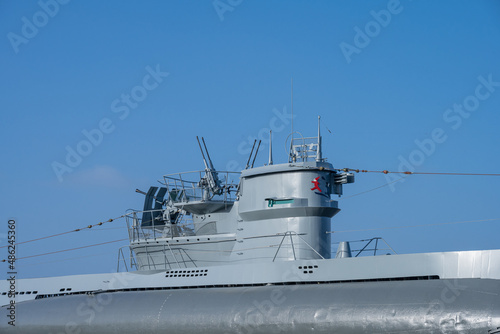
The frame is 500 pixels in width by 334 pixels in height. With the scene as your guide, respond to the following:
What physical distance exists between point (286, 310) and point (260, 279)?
2.10m

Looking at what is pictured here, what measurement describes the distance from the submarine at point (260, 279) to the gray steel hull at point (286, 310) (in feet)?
0.10

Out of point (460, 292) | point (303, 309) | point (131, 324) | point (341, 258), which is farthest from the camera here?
point (131, 324)

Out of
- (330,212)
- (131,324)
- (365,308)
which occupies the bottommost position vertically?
(131,324)

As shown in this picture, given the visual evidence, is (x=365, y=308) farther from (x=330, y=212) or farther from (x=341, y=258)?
(x=330, y=212)

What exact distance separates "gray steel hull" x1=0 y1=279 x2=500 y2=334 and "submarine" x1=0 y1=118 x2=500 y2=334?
3 cm

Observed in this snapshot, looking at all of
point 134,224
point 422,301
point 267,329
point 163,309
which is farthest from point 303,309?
point 134,224

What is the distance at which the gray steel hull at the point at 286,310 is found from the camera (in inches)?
633

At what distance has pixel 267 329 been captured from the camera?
18.0 m

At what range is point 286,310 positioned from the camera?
18.1 meters

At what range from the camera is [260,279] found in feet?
65.8

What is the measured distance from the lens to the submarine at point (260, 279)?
660 inches

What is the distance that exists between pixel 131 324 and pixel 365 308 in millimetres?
7223

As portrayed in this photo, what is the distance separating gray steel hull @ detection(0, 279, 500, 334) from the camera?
52.7ft

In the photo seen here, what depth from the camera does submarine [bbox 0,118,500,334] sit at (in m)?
16.8
